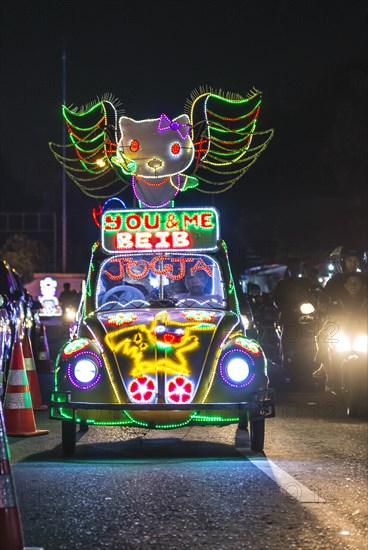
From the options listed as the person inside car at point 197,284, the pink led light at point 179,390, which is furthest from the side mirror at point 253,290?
the pink led light at point 179,390

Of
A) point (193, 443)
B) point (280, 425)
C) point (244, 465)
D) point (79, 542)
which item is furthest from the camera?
point (280, 425)

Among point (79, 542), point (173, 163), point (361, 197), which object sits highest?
point (361, 197)

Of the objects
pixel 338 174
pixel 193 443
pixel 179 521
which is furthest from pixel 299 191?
pixel 179 521

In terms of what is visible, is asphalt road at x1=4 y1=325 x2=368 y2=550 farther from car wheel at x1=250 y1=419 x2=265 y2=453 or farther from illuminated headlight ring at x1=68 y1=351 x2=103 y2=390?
illuminated headlight ring at x1=68 y1=351 x2=103 y2=390

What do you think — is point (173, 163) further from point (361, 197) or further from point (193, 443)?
point (361, 197)

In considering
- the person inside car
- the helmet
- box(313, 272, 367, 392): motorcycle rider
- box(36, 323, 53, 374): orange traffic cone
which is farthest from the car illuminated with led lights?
box(36, 323, 53, 374): orange traffic cone

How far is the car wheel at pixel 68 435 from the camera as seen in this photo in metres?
8.80

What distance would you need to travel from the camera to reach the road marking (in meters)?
6.94

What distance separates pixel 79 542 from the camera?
5781 mm

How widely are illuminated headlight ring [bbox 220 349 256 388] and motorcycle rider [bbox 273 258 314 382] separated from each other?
26.2 feet

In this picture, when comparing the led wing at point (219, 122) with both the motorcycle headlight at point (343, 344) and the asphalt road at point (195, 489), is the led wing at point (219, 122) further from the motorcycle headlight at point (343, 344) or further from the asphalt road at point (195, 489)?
the asphalt road at point (195, 489)

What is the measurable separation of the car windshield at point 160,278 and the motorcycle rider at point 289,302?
6.24 meters

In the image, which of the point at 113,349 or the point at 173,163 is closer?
the point at 113,349

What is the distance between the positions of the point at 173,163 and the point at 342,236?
29.1 meters
